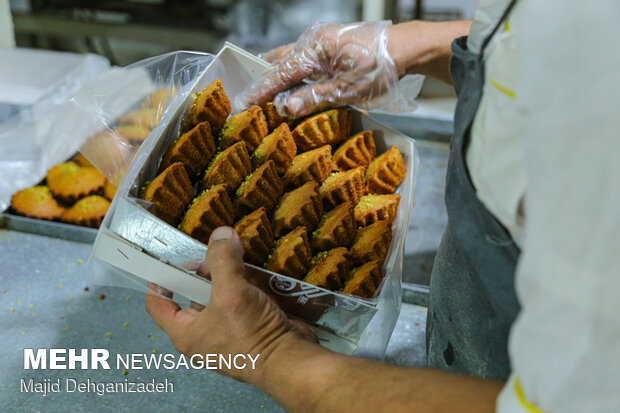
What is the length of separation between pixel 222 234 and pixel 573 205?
573mm

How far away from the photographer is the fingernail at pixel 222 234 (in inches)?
35.6

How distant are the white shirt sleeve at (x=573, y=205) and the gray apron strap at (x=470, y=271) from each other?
19 cm

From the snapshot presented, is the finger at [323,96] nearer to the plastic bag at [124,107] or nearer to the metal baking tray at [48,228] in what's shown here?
the plastic bag at [124,107]

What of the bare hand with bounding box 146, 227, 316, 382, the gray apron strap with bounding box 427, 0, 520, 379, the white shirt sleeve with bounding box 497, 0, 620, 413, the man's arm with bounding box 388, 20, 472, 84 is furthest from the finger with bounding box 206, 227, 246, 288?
the man's arm with bounding box 388, 20, 472, 84

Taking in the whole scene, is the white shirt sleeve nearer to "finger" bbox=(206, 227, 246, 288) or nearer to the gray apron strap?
the gray apron strap

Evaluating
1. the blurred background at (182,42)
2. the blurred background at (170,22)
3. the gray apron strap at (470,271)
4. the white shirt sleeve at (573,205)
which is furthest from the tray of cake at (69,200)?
the blurred background at (170,22)

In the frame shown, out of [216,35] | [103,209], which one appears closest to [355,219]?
[103,209]

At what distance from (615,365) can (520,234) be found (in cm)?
19

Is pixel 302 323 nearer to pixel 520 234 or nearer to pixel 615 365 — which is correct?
pixel 520 234

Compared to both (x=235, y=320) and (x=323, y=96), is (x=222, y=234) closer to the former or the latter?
(x=235, y=320)

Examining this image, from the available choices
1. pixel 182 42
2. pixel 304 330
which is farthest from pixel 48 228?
pixel 182 42

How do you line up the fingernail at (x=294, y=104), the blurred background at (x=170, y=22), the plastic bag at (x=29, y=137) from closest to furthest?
the fingernail at (x=294, y=104) → the plastic bag at (x=29, y=137) → the blurred background at (x=170, y=22)

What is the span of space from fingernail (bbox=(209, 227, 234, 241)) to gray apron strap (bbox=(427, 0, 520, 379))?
0.36 meters

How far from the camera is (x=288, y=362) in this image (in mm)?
795
